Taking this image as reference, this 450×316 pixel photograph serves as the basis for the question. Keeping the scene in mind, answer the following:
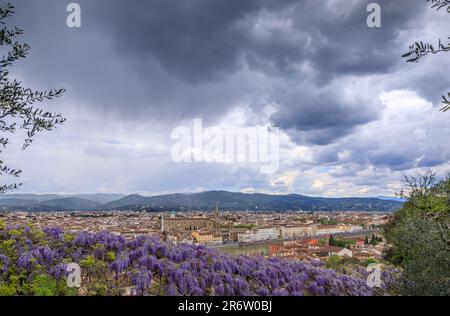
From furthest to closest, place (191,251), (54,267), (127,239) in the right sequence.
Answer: (127,239), (191,251), (54,267)

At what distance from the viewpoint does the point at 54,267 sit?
15.4 ft

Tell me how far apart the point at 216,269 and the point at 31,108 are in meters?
3.15

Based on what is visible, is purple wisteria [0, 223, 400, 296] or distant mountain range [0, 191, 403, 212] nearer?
purple wisteria [0, 223, 400, 296]

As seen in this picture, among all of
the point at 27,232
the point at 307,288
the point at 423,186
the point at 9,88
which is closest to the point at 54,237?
the point at 27,232

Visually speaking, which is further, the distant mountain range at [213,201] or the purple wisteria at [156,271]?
the distant mountain range at [213,201]

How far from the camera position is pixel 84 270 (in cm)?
495

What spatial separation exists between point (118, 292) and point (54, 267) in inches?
42.1

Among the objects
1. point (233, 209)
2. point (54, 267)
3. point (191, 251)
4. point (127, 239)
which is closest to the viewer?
point (54, 267)

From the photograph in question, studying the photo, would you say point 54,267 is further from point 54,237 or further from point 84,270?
point 54,237

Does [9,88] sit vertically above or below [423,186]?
above
